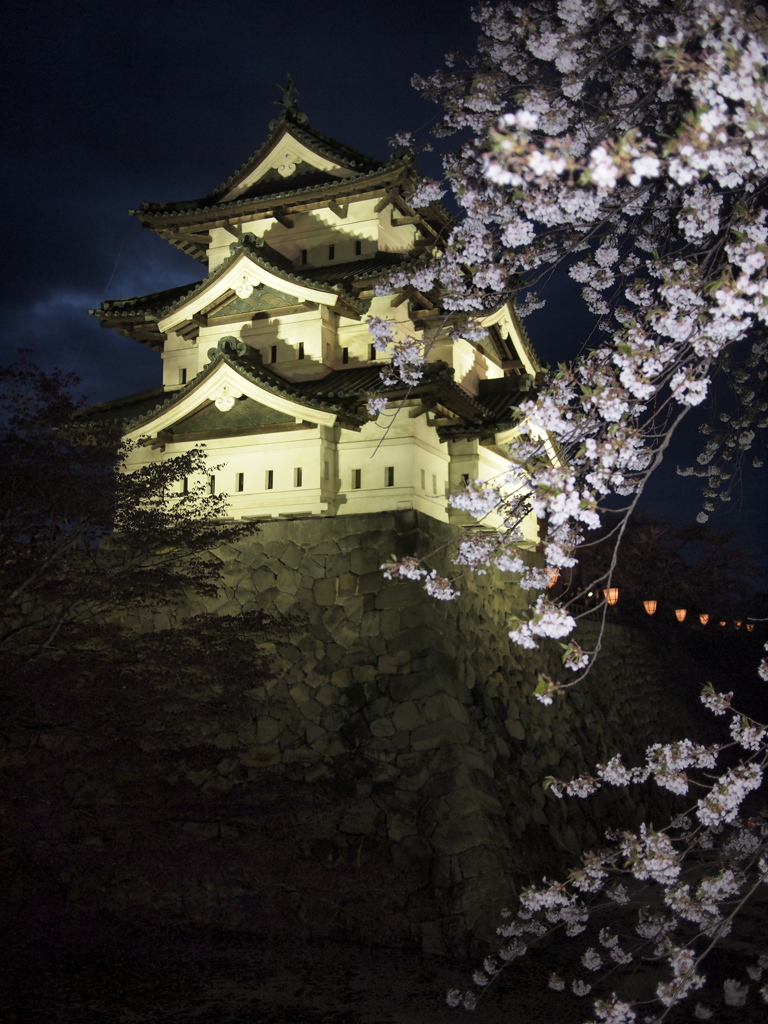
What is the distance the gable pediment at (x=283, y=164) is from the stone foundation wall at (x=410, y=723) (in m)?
6.52

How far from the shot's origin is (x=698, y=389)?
423 cm

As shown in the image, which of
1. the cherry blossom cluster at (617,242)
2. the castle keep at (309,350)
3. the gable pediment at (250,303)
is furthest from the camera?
the gable pediment at (250,303)

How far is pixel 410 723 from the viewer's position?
33.8 feet

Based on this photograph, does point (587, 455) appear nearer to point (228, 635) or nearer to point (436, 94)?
point (436, 94)

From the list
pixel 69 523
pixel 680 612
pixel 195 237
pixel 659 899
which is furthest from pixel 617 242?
pixel 680 612

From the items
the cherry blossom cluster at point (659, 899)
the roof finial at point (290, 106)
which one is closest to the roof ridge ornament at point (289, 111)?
the roof finial at point (290, 106)

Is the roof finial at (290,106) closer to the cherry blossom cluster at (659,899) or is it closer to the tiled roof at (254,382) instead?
the tiled roof at (254,382)

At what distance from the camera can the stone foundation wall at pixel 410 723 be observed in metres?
9.53

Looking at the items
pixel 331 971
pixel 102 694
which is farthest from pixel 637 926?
pixel 102 694

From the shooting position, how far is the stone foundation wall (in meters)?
9.53

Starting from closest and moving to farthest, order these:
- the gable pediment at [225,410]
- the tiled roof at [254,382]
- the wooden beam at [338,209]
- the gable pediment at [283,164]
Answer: the tiled roof at [254,382] < the gable pediment at [225,410] < the wooden beam at [338,209] < the gable pediment at [283,164]

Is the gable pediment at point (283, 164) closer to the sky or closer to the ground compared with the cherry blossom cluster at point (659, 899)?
closer to the sky

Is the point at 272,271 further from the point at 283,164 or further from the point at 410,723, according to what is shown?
the point at 410,723

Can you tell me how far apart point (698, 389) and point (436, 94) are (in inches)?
124
